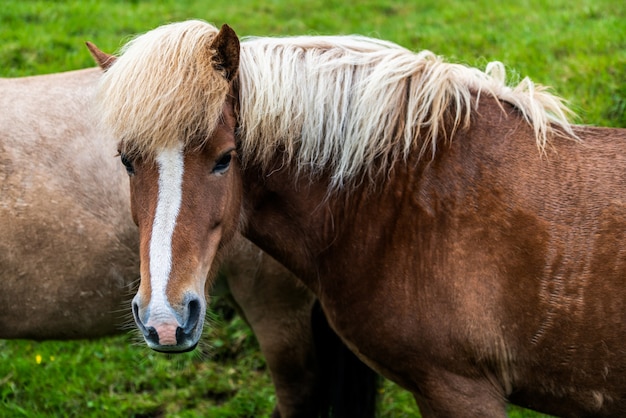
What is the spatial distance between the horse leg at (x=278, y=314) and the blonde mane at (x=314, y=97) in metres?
0.88

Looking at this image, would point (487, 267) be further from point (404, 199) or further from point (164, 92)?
point (164, 92)

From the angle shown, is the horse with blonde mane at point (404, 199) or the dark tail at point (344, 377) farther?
the dark tail at point (344, 377)

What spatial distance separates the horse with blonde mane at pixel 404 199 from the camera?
2.62 metres

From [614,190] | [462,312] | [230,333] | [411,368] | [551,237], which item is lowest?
[230,333]

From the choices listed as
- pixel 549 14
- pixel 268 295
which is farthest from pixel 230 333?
pixel 549 14

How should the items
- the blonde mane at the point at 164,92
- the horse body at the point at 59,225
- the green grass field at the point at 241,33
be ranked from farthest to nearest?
the green grass field at the point at 241,33 < the horse body at the point at 59,225 < the blonde mane at the point at 164,92

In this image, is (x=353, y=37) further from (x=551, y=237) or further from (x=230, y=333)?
(x=230, y=333)

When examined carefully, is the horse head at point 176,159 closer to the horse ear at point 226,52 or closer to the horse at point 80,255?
the horse ear at point 226,52

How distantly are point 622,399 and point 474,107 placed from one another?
121 cm

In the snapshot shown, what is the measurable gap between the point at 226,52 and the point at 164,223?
0.64m

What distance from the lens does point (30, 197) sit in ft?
11.4

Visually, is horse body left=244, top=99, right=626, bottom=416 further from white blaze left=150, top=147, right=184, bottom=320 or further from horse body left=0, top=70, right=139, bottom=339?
horse body left=0, top=70, right=139, bottom=339

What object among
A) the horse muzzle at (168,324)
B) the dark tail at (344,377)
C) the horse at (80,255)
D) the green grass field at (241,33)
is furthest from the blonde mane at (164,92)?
the dark tail at (344,377)

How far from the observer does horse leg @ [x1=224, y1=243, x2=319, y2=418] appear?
11.9ft
